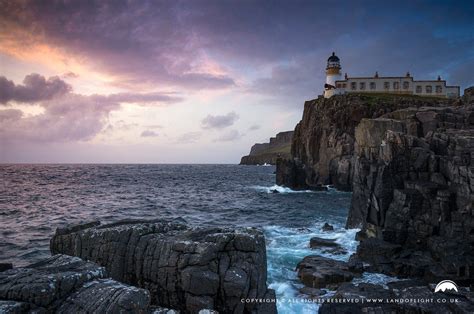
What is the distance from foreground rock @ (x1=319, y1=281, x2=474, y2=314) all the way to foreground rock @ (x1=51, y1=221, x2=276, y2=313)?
4.99 metres

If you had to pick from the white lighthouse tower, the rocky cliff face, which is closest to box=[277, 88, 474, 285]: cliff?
the rocky cliff face

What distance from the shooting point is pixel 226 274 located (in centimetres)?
1294

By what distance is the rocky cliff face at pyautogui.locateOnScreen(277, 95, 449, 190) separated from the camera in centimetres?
8481

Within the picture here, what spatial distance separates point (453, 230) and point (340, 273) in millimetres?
9649

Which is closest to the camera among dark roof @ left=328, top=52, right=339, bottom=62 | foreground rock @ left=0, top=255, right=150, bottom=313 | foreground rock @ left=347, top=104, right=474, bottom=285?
foreground rock @ left=0, top=255, right=150, bottom=313

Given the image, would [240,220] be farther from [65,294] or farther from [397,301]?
[65,294]

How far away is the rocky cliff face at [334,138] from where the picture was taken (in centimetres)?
8481

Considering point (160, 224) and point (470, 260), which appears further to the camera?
point (470, 260)

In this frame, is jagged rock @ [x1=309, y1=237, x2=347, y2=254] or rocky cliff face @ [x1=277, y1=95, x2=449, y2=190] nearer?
jagged rock @ [x1=309, y1=237, x2=347, y2=254]

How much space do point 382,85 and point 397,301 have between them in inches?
4130

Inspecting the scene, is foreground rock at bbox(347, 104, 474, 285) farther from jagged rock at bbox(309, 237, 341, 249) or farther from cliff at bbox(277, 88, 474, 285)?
jagged rock at bbox(309, 237, 341, 249)

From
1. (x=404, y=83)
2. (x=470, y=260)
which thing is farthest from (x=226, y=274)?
(x=404, y=83)

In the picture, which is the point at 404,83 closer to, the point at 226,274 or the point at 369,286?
the point at 369,286

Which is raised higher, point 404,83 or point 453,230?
point 404,83
